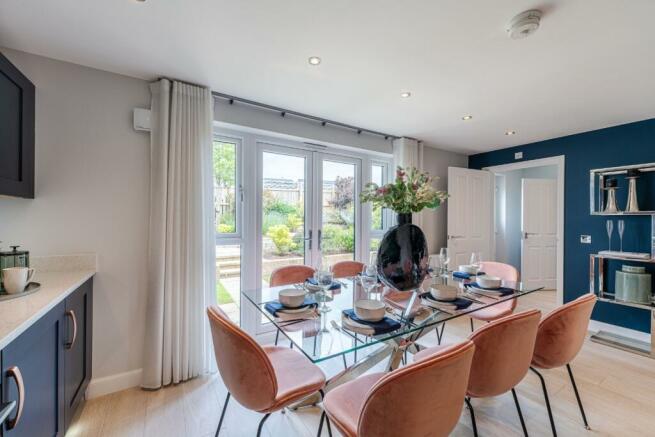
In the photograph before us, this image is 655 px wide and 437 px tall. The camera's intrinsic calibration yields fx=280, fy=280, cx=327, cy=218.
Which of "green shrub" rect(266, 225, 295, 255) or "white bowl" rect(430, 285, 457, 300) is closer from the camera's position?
"white bowl" rect(430, 285, 457, 300)

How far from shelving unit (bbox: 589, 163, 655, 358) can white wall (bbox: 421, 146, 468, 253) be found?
165cm

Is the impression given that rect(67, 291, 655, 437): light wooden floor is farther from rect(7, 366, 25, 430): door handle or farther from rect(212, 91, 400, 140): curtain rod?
rect(212, 91, 400, 140): curtain rod

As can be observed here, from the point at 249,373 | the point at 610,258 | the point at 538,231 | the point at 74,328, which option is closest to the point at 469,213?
the point at 610,258

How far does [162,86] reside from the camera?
7.01ft

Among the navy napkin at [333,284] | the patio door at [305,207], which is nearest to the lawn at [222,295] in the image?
the patio door at [305,207]

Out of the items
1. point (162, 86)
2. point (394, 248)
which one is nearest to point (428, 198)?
point (394, 248)

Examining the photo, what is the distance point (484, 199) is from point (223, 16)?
4.32 metres

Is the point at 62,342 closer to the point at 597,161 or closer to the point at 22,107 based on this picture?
the point at 22,107

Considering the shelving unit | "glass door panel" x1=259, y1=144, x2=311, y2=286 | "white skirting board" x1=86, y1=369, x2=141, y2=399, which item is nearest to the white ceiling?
"glass door panel" x1=259, y1=144, x2=311, y2=286

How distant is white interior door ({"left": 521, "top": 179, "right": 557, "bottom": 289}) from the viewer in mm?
5066

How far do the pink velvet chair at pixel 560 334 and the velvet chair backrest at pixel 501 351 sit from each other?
0.94 ft

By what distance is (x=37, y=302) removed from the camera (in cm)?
129

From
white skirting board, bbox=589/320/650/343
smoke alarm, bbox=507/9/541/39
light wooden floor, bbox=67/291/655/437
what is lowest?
light wooden floor, bbox=67/291/655/437

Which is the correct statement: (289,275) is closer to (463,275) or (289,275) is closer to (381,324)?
(381,324)
